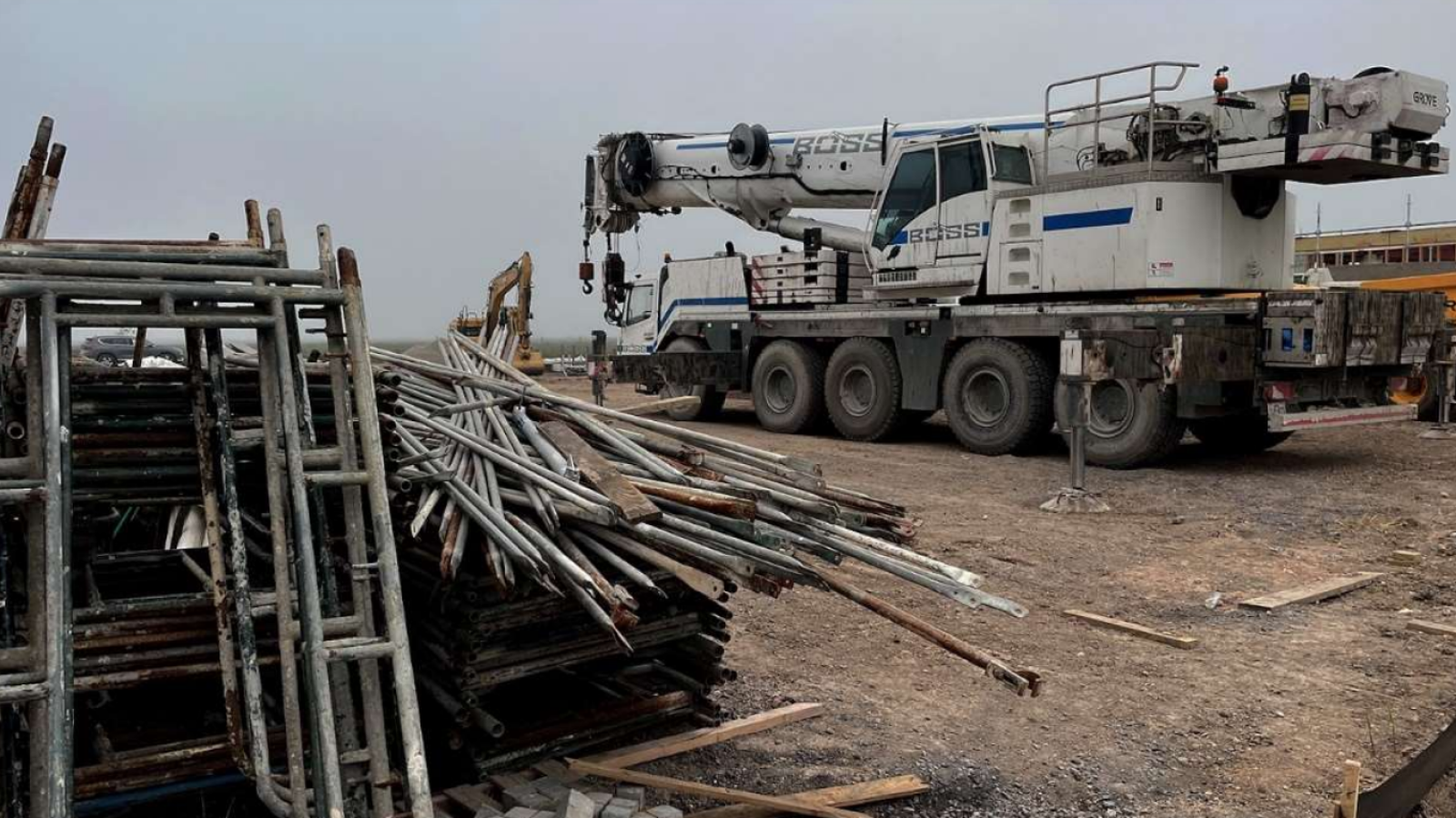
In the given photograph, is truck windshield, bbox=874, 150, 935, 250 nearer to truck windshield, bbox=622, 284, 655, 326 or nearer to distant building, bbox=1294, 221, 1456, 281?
truck windshield, bbox=622, 284, 655, 326

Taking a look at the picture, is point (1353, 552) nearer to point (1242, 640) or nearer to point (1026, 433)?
point (1242, 640)

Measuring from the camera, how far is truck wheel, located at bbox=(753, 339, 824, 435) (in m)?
→ 16.2

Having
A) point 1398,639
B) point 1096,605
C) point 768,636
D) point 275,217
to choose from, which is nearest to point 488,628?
point 275,217

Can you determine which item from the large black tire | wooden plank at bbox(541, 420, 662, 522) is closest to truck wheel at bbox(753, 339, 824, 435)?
the large black tire

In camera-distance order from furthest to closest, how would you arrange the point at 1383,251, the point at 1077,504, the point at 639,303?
the point at 1383,251
the point at 639,303
the point at 1077,504

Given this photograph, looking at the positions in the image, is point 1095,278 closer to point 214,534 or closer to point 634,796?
point 634,796

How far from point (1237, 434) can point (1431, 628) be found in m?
7.44

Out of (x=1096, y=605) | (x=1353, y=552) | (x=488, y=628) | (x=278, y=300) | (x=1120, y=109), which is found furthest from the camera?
(x=1120, y=109)

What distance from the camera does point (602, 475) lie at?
4469 millimetres

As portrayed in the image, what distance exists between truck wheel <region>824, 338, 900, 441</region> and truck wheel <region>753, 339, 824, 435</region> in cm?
34

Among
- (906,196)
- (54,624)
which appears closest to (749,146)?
(906,196)

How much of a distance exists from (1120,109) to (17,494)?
11.8 m

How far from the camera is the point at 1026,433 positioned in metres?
13.0

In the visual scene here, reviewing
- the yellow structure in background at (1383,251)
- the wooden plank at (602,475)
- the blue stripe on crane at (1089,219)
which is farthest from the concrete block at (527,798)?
the yellow structure in background at (1383,251)
